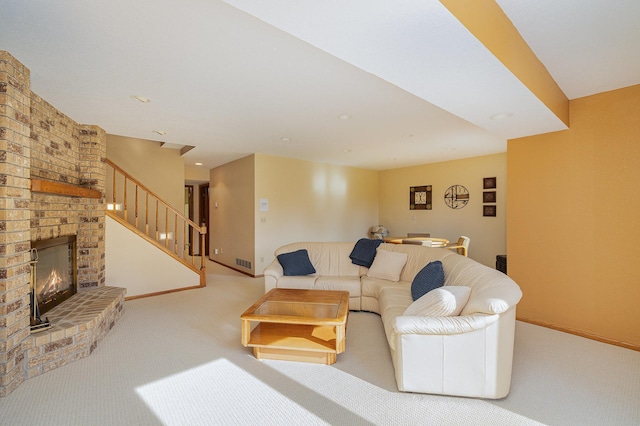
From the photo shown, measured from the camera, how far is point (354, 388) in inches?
84.6

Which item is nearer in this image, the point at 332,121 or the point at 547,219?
the point at 547,219

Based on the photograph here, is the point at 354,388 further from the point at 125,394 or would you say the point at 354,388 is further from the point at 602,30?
Answer: the point at 602,30

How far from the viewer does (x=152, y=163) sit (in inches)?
233

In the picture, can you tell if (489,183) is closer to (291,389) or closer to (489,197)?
(489,197)

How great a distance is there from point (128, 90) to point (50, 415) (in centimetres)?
268

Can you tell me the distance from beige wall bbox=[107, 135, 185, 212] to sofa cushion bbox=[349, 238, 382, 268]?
4.06m

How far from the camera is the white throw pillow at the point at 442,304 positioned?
2.09 m

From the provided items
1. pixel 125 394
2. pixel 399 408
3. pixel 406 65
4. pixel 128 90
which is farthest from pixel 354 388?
pixel 128 90

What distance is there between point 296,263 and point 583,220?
3308mm

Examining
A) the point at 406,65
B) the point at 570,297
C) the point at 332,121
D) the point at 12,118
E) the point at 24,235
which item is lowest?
the point at 570,297

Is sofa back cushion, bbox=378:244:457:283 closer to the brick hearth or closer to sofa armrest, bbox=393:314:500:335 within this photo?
sofa armrest, bbox=393:314:500:335

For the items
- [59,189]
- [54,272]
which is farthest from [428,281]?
[54,272]

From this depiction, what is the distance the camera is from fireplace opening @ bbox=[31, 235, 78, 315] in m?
2.86

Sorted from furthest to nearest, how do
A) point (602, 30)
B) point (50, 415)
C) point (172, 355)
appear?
point (172, 355)
point (602, 30)
point (50, 415)
